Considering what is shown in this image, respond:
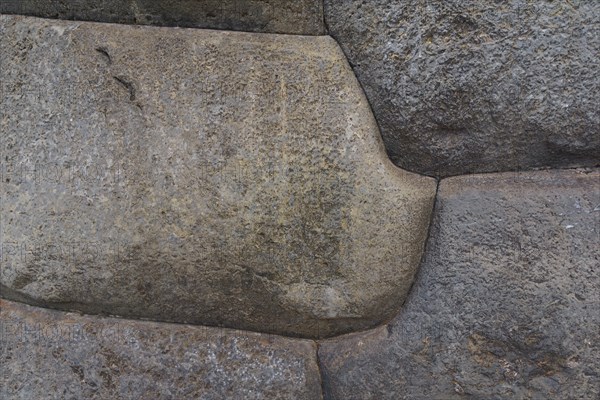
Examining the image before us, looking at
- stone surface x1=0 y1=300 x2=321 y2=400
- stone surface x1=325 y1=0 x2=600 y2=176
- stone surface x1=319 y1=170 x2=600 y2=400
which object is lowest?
stone surface x1=0 y1=300 x2=321 y2=400

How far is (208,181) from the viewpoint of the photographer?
0.95 metres

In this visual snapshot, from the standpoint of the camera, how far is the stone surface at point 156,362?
98 cm

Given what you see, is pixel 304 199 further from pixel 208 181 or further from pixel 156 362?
pixel 156 362

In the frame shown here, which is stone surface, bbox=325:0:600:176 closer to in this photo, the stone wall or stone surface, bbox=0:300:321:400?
the stone wall

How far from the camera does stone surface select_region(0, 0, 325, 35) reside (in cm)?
96

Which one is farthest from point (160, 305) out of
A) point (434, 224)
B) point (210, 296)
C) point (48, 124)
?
point (434, 224)

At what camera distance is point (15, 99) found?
3.26 ft

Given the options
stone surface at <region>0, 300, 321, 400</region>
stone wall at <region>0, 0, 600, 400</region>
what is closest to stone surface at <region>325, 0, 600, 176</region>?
stone wall at <region>0, 0, 600, 400</region>

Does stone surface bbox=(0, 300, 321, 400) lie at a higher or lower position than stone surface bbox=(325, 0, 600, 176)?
lower

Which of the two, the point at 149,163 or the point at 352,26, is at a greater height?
the point at 352,26

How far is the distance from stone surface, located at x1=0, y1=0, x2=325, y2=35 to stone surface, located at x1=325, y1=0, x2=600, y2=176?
46mm

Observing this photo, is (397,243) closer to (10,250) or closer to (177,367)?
(177,367)

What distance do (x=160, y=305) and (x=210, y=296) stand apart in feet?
0.26

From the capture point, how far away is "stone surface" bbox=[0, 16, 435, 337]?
3.10ft
